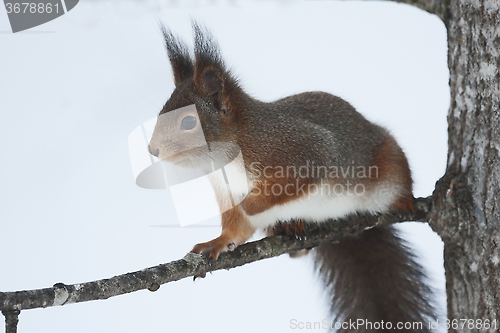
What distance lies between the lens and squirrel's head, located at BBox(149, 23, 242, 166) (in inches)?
50.0

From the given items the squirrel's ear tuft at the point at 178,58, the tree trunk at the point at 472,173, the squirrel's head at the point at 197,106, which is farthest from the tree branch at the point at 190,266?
the squirrel's ear tuft at the point at 178,58

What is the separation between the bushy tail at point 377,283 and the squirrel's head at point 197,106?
606 millimetres

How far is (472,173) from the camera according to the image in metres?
1.33

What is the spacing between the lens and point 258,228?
150 centimetres

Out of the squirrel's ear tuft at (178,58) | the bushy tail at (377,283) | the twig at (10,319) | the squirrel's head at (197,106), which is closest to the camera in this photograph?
the twig at (10,319)

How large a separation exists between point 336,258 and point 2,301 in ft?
3.66

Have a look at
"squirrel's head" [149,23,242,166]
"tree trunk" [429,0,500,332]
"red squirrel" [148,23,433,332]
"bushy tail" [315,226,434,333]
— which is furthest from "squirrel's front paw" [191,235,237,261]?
"tree trunk" [429,0,500,332]

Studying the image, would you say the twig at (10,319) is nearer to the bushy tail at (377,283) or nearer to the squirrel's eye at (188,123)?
the squirrel's eye at (188,123)

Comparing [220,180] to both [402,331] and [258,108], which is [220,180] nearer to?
[258,108]

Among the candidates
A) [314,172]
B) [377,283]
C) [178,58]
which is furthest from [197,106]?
[377,283]

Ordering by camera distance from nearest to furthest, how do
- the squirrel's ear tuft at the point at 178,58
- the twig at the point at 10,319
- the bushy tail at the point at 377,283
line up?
the twig at the point at 10,319 → the squirrel's ear tuft at the point at 178,58 → the bushy tail at the point at 377,283

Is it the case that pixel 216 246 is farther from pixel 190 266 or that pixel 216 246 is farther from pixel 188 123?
pixel 188 123

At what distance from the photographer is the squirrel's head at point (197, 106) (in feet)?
4.16

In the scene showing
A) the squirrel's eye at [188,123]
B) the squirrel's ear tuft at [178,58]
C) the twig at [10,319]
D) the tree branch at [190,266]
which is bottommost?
the twig at [10,319]
